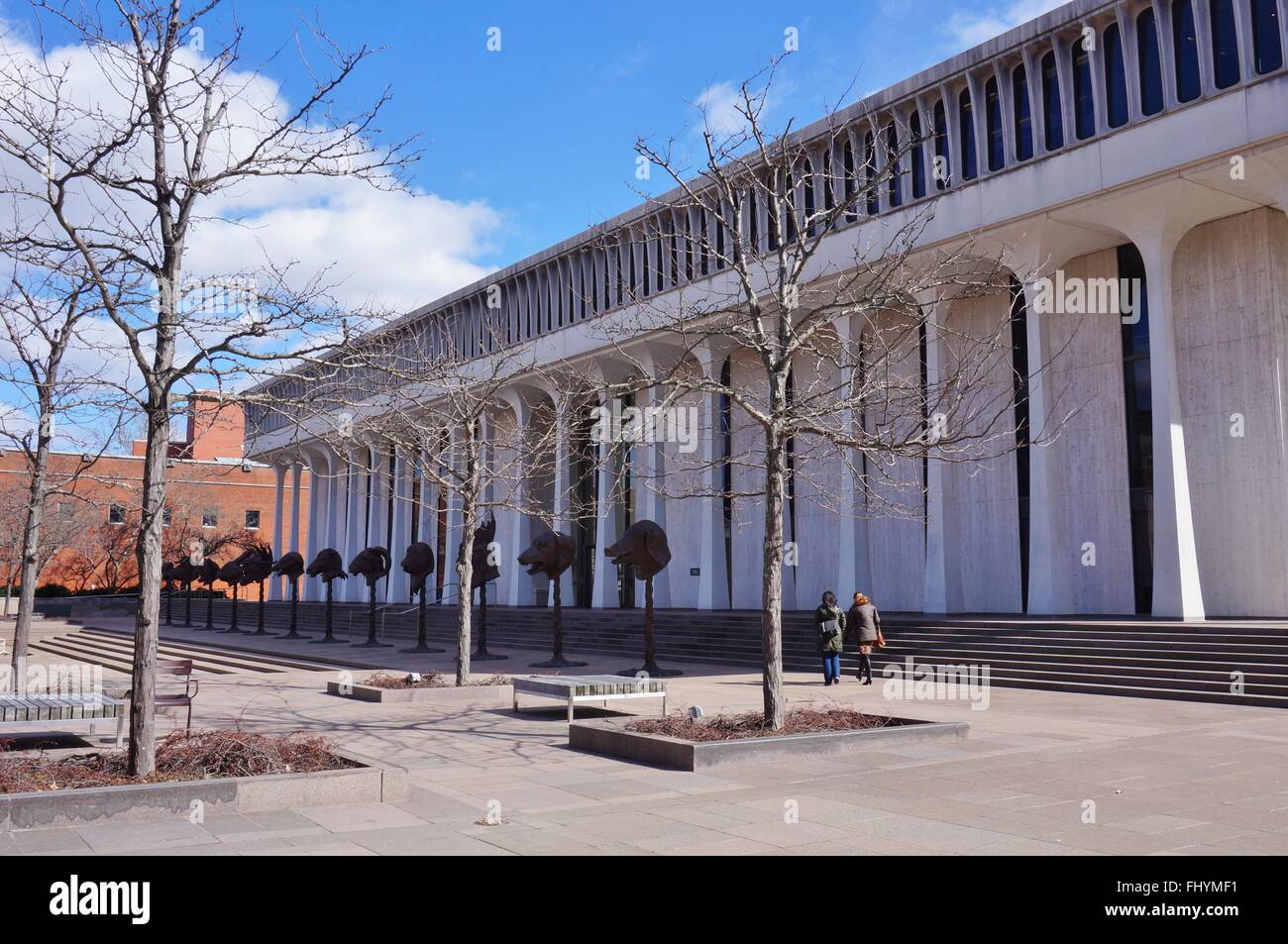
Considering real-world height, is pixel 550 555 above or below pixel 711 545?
below

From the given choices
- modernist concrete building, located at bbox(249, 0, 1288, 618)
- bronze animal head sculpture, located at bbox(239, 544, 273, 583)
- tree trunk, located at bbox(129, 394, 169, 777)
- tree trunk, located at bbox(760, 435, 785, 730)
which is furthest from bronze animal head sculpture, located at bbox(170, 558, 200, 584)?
tree trunk, located at bbox(760, 435, 785, 730)

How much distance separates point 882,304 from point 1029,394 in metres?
14.4

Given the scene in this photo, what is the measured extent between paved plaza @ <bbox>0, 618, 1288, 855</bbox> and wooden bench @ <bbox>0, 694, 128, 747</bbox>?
2533 millimetres

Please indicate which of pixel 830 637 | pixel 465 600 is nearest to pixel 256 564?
pixel 465 600

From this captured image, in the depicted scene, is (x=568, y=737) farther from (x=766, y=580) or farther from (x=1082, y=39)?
(x=1082, y=39)

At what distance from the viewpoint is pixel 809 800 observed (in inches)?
326

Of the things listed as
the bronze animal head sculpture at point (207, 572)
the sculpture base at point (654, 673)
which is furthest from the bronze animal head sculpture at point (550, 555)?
the bronze animal head sculpture at point (207, 572)

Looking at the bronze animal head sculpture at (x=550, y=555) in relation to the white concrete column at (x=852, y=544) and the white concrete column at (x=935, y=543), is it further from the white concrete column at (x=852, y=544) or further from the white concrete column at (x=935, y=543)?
the white concrete column at (x=935, y=543)

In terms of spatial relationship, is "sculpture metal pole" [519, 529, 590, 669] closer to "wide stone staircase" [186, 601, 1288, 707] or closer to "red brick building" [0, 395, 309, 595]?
"wide stone staircase" [186, 601, 1288, 707]

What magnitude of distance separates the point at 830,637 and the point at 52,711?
12.5 meters

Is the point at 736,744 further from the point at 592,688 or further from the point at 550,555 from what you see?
the point at 550,555

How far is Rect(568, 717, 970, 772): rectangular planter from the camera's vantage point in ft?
32.2

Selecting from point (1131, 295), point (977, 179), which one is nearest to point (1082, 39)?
point (977, 179)

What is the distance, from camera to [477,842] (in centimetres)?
690
